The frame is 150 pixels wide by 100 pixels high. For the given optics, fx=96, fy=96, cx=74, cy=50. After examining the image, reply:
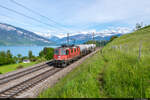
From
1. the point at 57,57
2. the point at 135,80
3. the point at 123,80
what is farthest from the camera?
the point at 57,57

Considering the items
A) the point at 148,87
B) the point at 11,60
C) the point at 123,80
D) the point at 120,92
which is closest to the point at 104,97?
the point at 120,92

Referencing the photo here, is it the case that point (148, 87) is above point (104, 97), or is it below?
above

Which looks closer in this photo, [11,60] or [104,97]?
[104,97]

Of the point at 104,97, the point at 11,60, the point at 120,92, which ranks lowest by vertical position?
the point at 11,60

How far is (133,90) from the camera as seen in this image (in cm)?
468

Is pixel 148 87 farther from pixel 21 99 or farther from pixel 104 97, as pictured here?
pixel 21 99

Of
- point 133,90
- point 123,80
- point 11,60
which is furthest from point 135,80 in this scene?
point 11,60

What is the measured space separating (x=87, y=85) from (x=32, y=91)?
5.77 metres

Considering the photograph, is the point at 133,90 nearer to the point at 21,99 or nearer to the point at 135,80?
the point at 135,80

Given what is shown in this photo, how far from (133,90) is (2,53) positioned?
9896cm

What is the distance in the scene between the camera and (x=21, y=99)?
24.6ft

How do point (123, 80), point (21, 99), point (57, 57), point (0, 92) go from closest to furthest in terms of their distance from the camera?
point (123, 80)
point (21, 99)
point (0, 92)
point (57, 57)

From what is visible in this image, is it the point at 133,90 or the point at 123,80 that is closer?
the point at 133,90

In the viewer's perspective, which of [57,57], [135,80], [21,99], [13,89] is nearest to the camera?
[135,80]
